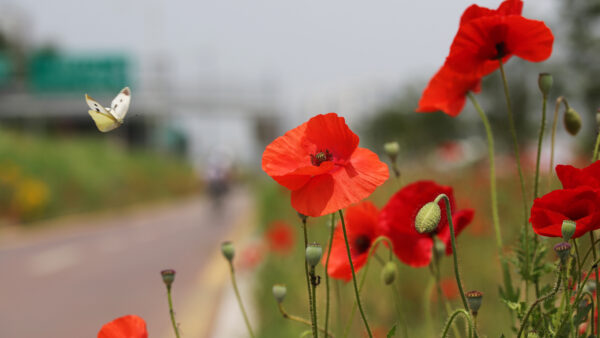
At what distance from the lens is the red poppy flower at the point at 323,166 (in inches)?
24.1

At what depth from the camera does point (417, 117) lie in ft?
102

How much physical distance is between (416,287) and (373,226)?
2.65m

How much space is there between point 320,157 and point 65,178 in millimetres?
16031

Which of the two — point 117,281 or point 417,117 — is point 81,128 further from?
point 117,281

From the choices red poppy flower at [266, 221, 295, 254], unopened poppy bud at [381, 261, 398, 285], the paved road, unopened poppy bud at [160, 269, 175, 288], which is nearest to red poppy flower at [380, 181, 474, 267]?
unopened poppy bud at [381, 261, 398, 285]

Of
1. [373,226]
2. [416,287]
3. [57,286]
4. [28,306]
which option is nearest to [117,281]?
[57,286]

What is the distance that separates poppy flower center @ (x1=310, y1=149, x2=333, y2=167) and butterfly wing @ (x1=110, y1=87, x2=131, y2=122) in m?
0.21

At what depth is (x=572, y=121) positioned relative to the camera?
798mm

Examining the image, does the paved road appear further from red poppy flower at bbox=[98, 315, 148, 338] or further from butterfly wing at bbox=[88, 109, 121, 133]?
butterfly wing at bbox=[88, 109, 121, 133]

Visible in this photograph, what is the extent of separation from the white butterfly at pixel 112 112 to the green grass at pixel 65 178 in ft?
43.4

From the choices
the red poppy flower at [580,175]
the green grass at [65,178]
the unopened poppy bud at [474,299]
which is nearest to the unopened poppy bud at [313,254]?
the unopened poppy bud at [474,299]

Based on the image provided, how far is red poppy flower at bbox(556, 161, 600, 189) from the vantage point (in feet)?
2.06

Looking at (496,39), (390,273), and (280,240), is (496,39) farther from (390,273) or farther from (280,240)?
(280,240)

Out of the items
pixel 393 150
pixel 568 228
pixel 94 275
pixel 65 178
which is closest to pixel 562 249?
pixel 568 228
